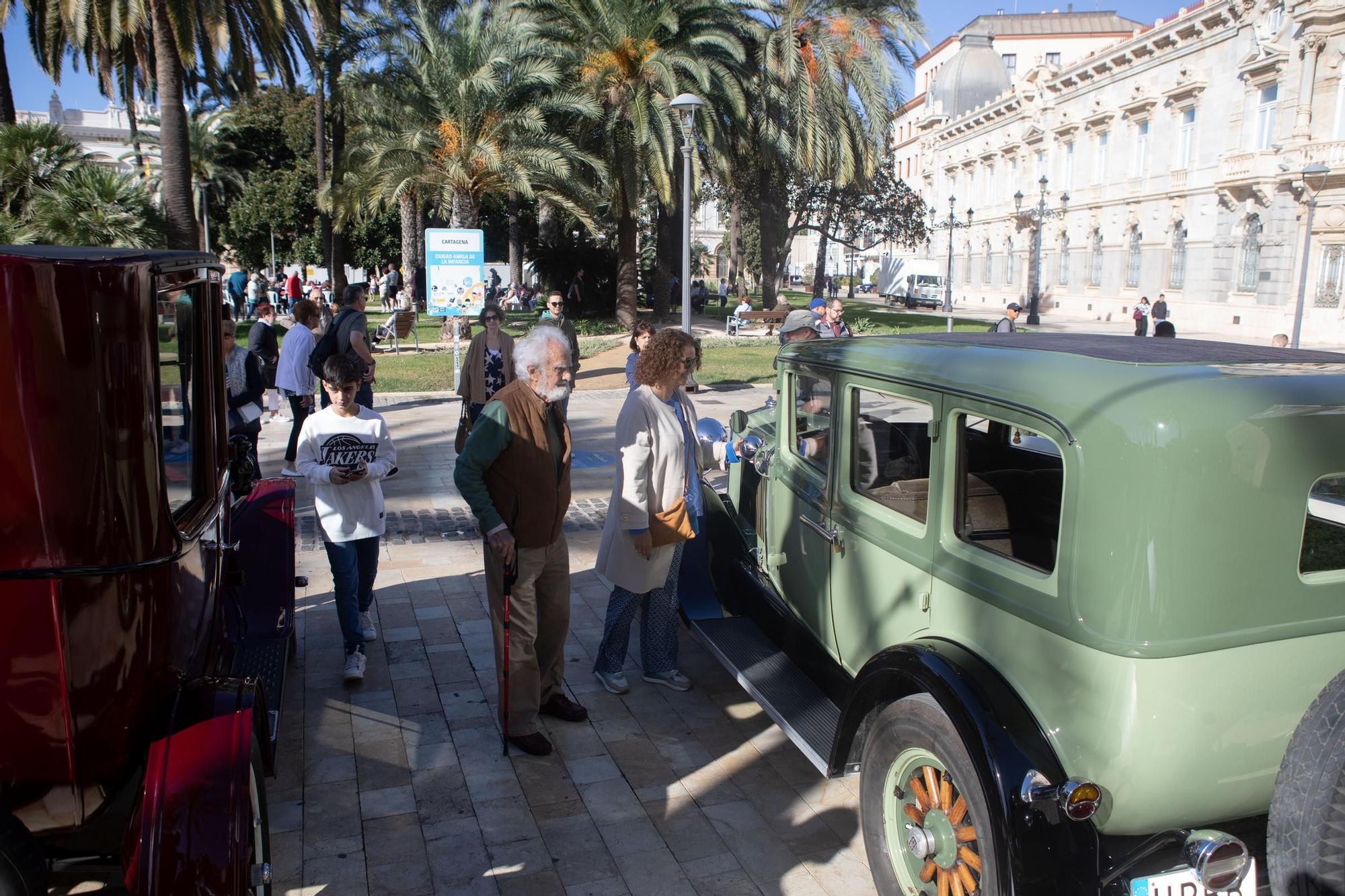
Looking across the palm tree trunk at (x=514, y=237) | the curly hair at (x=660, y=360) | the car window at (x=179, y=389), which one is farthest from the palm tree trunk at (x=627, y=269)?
the car window at (x=179, y=389)

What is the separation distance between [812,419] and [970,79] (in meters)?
83.7

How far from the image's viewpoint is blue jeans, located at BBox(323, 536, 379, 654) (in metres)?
Result: 4.79

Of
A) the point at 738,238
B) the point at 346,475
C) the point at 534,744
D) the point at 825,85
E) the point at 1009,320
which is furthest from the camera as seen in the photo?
the point at 738,238

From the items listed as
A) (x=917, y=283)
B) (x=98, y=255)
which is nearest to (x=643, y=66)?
(x=98, y=255)

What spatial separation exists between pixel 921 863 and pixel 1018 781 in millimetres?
634

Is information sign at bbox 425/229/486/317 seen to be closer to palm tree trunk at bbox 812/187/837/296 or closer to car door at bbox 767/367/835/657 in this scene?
car door at bbox 767/367/835/657

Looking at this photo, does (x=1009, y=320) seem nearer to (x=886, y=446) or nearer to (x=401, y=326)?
(x=886, y=446)

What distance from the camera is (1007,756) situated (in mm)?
2520

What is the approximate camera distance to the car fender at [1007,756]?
95.6 inches

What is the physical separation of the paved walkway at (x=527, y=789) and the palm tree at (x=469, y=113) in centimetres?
1766

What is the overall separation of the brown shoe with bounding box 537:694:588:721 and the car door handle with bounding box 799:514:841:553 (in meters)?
1.38

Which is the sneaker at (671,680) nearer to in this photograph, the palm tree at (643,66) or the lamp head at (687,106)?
the lamp head at (687,106)

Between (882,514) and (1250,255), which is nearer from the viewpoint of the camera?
(882,514)

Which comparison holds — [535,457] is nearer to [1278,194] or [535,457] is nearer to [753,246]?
[1278,194]
